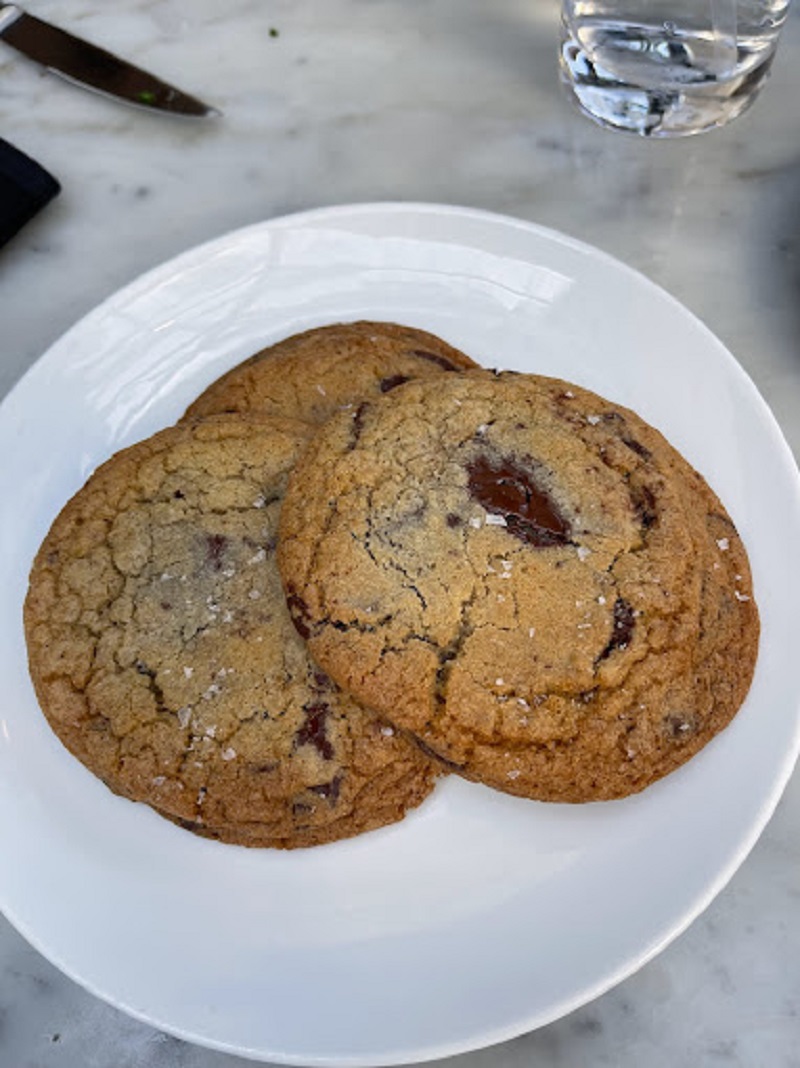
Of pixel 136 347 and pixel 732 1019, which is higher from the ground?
pixel 136 347

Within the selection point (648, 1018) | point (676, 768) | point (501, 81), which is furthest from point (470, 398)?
point (501, 81)

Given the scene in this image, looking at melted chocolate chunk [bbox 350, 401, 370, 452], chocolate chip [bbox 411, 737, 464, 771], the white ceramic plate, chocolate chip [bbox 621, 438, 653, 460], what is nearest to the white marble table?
the white ceramic plate

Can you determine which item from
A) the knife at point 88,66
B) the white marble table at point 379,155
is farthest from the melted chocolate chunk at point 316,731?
the knife at point 88,66

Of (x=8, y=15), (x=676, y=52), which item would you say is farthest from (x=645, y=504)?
(x=8, y=15)

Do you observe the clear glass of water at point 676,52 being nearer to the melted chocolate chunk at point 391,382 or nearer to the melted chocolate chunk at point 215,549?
the melted chocolate chunk at point 391,382

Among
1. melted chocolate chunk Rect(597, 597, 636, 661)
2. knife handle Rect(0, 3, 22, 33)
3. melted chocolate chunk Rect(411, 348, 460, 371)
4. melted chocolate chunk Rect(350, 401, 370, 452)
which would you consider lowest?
melted chocolate chunk Rect(597, 597, 636, 661)

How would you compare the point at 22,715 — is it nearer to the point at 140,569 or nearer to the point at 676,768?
the point at 140,569

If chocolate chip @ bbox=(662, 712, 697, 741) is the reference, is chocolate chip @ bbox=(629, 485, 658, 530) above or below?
above

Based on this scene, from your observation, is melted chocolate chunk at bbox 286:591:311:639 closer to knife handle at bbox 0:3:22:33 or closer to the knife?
the knife
